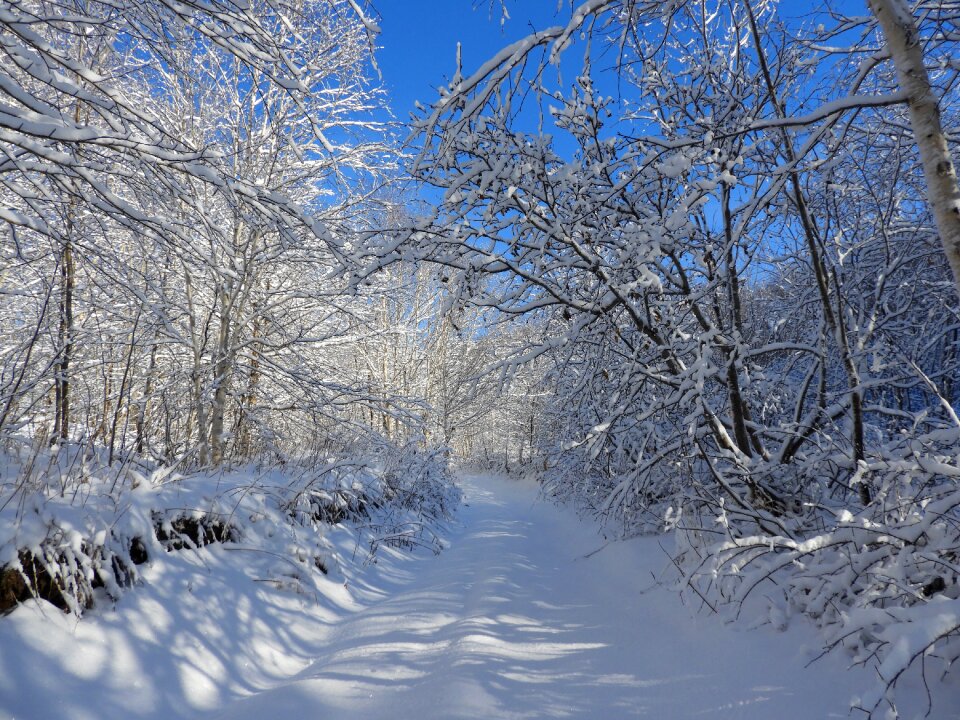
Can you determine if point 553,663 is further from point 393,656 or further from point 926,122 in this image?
point 926,122

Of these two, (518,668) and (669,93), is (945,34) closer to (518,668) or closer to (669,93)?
(669,93)

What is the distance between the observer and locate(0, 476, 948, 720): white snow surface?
2064 millimetres

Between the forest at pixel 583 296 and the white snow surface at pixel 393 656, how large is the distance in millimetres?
144

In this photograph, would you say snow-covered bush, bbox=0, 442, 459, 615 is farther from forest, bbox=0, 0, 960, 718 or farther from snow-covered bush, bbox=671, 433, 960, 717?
snow-covered bush, bbox=671, 433, 960, 717

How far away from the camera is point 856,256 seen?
16.9 feet

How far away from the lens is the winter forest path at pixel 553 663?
6.95 ft

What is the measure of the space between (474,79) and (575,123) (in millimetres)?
2046

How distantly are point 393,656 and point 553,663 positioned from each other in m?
0.91

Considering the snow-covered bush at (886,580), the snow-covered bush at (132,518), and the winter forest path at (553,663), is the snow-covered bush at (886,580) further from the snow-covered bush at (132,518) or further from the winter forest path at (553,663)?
the snow-covered bush at (132,518)

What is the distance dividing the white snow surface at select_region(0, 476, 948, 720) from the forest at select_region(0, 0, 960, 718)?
0.47ft

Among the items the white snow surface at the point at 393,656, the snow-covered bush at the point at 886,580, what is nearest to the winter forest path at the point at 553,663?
the white snow surface at the point at 393,656

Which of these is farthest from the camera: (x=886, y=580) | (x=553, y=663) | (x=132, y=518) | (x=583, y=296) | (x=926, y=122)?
(x=583, y=296)

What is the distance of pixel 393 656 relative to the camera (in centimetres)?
282

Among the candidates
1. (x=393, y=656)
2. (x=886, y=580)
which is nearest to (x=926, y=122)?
(x=886, y=580)
